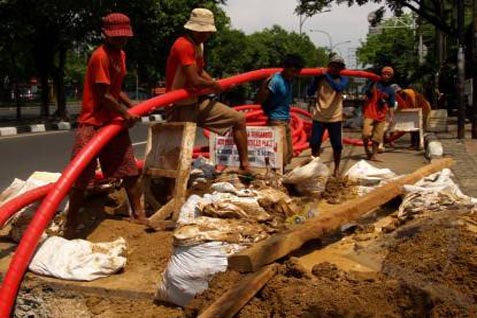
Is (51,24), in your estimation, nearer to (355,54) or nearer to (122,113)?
(122,113)

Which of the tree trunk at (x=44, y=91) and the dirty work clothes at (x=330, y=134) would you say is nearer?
the dirty work clothes at (x=330, y=134)

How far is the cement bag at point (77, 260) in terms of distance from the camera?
4.61m

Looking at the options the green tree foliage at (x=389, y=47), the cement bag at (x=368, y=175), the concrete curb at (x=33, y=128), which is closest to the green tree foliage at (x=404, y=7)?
the green tree foliage at (x=389, y=47)

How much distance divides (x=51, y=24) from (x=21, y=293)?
1903 cm

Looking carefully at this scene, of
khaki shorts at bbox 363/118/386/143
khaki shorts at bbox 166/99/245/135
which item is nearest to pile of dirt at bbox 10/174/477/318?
khaki shorts at bbox 166/99/245/135

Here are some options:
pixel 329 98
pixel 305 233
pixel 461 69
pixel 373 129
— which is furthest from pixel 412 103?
pixel 305 233

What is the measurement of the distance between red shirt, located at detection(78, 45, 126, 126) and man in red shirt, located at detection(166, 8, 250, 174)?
60 centimetres

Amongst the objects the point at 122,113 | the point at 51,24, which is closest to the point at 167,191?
the point at 122,113

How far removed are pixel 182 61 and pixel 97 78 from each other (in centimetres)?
90

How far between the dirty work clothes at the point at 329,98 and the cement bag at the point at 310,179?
6.14 feet

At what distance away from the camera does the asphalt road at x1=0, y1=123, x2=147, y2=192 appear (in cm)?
1076

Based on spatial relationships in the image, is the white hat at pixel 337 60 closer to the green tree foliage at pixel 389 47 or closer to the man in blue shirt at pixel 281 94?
the man in blue shirt at pixel 281 94

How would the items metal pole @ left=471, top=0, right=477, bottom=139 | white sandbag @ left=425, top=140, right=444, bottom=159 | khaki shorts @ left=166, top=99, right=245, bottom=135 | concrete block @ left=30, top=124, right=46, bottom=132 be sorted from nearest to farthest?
khaki shorts @ left=166, top=99, right=245, bottom=135 → white sandbag @ left=425, top=140, right=444, bottom=159 → metal pole @ left=471, top=0, right=477, bottom=139 → concrete block @ left=30, top=124, right=46, bottom=132

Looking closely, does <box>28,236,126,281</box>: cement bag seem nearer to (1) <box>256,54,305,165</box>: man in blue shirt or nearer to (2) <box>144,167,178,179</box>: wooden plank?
(2) <box>144,167,178,179</box>: wooden plank
